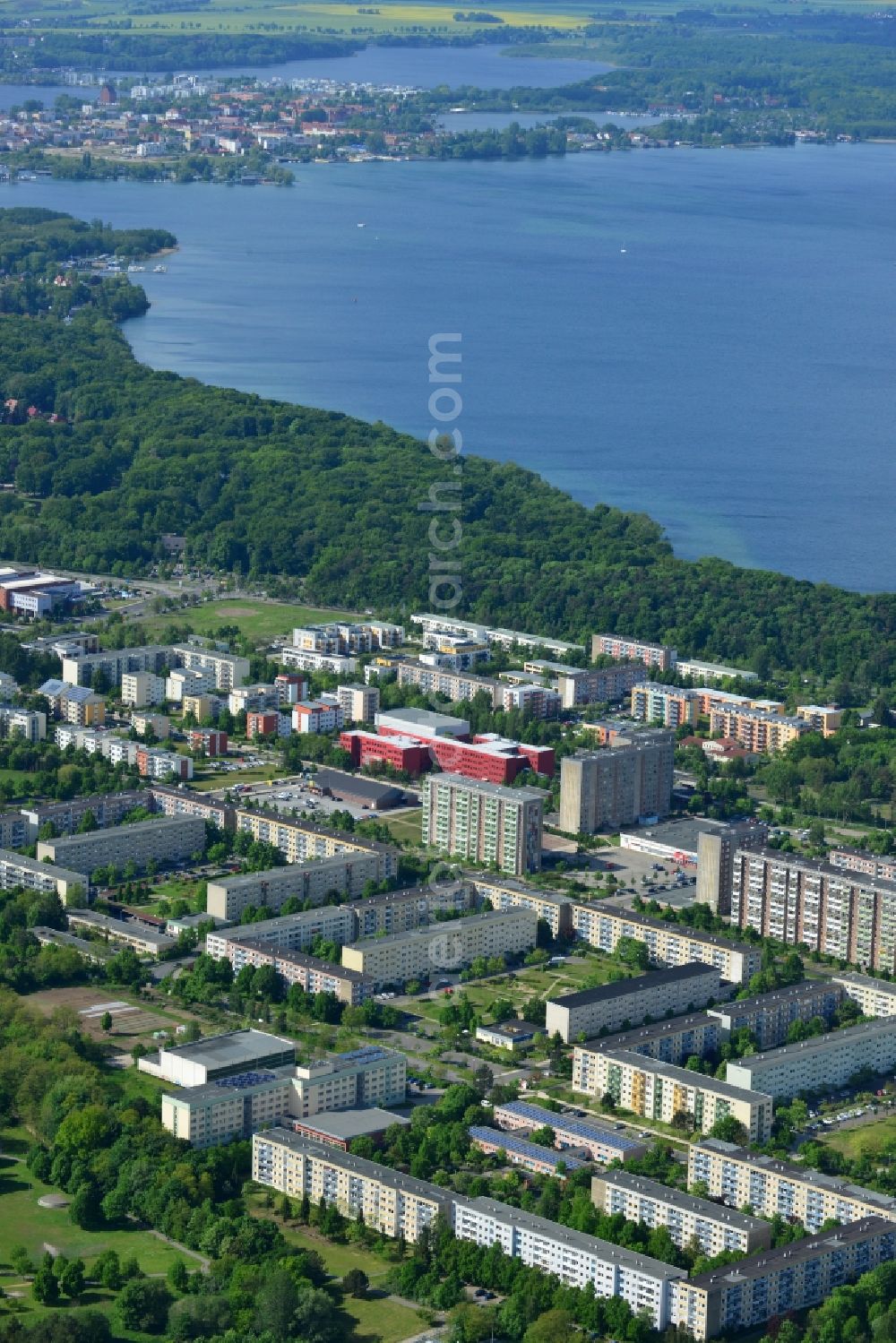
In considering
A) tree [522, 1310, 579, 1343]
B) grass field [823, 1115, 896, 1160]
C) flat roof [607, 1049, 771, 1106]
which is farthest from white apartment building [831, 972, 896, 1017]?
tree [522, 1310, 579, 1343]

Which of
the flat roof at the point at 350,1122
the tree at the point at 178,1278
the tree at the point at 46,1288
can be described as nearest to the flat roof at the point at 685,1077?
the flat roof at the point at 350,1122

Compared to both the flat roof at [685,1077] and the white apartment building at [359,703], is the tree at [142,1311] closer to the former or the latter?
the flat roof at [685,1077]

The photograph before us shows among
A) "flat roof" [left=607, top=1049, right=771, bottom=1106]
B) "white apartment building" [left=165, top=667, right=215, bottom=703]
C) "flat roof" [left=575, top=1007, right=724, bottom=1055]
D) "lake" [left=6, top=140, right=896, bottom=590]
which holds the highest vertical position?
"lake" [left=6, top=140, right=896, bottom=590]

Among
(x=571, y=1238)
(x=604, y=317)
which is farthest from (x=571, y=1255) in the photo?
(x=604, y=317)

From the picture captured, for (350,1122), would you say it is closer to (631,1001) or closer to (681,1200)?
(681,1200)

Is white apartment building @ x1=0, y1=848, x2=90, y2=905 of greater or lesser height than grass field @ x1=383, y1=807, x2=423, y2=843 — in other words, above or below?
above

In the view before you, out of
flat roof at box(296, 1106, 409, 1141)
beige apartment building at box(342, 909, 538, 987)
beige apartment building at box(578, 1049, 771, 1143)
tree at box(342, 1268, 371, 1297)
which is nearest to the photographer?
tree at box(342, 1268, 371, 1297)

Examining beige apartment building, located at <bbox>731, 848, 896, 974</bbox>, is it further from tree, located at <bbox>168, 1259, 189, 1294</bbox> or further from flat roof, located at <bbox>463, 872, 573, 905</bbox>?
tree, located at <bbox>168, 1259, 189, 1294</bbox>
